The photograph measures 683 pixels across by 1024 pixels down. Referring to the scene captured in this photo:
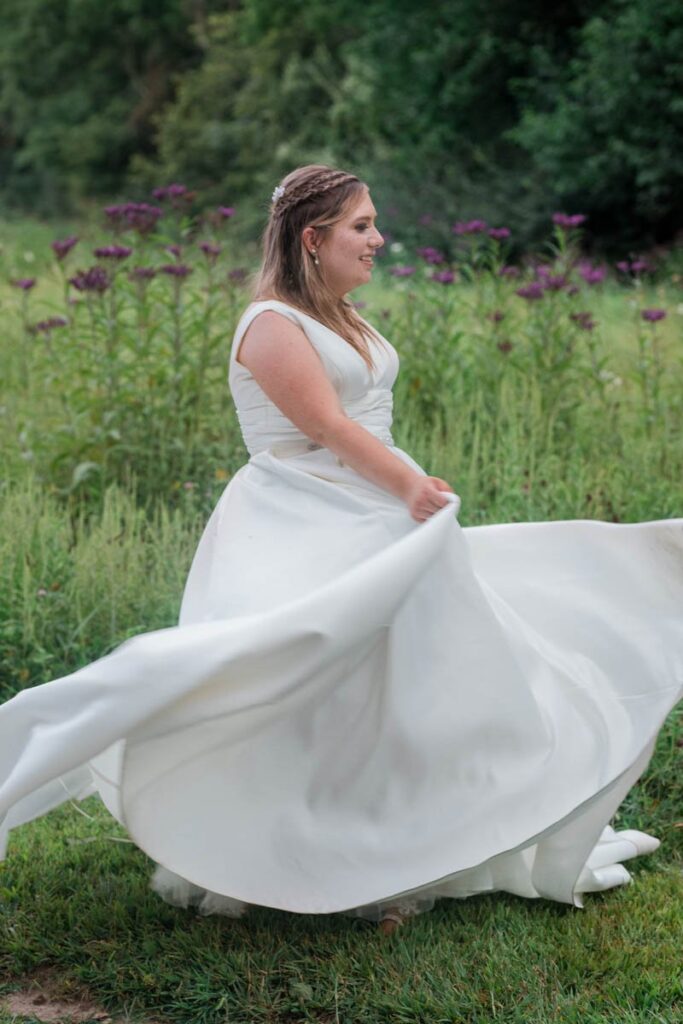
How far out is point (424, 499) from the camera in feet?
10.2

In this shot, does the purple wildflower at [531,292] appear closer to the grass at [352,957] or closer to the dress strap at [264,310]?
the dress strap at [264,310]

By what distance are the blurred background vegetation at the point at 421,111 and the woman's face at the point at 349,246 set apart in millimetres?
13111

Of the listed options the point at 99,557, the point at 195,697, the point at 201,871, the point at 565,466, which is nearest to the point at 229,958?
the point at 201,871

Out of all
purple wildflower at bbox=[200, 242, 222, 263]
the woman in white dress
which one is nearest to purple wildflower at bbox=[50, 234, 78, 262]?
purple wildflower at bbox=[200, 242, 222, 263]

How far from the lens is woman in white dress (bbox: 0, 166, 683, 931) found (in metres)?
2.78

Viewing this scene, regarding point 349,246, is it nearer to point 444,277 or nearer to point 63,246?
point 63,246

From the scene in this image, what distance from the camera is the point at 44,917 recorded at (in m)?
3.33

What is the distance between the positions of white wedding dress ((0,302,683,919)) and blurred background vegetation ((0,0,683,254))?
522 inches

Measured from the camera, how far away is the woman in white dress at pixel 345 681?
9.12ft

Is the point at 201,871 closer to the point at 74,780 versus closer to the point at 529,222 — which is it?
the point at 74,780

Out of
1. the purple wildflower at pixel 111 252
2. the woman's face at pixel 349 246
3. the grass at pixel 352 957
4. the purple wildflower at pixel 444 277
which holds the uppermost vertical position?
the woman's face at pixel 349 246

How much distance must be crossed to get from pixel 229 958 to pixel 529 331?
4.49 metres

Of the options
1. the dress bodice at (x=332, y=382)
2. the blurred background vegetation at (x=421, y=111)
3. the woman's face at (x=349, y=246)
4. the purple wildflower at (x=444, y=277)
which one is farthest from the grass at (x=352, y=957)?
the blurred background vegetation at (x=421, y=111)

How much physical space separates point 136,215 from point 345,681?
136 inches
